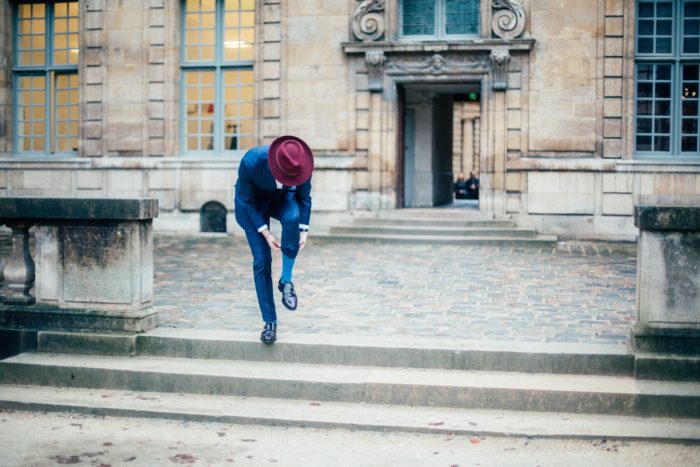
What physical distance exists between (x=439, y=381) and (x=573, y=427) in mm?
1079

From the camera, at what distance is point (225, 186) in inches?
698

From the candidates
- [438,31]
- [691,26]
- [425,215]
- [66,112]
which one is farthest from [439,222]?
[66,112]

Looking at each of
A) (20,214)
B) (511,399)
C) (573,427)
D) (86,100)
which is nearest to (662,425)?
(573,427)

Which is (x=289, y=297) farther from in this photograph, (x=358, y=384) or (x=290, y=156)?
(x=290, y=156)

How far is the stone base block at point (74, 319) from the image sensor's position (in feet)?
23.8

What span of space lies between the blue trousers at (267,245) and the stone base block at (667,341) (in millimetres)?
2844

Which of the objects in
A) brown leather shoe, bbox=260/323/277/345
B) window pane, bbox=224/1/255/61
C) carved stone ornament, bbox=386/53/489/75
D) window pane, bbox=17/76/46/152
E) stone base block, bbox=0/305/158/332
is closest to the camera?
brown leather shoe, bbox=260/323/277/345

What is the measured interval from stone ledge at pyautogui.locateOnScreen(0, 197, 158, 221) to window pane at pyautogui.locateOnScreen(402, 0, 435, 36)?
35.9 ft

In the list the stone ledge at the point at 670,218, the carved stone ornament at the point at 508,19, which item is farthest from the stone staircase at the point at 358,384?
the carved stone ornament at the point at 508,19

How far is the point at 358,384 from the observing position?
641 cm

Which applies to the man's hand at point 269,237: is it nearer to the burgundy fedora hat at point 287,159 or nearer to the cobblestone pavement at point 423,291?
the burgundy fedora hat at point 287,159

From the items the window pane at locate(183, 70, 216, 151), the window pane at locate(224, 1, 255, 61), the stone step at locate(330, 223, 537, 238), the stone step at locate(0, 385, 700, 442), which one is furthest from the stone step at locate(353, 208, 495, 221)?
the stone step at locate(0, 385, 700, 442)

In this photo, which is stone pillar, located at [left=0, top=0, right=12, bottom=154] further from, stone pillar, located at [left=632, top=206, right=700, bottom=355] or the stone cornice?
stone pillar, located at [left=632, top=206, right=700, bottom=355]

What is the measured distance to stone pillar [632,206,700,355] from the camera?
6273 mm
